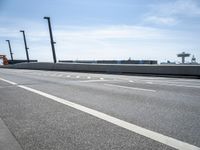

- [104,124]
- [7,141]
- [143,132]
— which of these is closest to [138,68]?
[104,124]

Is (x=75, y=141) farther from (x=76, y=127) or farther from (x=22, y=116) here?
(x=22, y=116)

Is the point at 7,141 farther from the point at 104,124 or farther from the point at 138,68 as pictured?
the point at 138,68

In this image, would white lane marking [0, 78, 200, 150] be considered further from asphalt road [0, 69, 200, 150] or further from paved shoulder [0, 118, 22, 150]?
paved shoulder [0, 118, 22, 150]

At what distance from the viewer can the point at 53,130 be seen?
5352mm

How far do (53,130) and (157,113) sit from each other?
9.23 feet

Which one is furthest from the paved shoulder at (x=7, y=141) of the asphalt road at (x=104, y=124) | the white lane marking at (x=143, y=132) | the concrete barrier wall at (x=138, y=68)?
the concrete barrier wall at (x=138, y=68)

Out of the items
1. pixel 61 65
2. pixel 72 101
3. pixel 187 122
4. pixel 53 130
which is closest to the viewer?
pixel 53 130

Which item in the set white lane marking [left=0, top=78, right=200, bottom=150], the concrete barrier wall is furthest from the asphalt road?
the concrete barrier wall

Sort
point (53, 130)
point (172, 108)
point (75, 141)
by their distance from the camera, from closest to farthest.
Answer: point (75, 141), point (53, 130), point (172, 108)

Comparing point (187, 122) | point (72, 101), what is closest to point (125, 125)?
point (187, 122)

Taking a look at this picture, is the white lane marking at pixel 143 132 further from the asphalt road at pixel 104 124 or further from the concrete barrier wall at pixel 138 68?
the concrete barrier wall at pixel 138 68

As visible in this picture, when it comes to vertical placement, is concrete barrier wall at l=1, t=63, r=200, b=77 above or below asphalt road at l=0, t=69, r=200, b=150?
below

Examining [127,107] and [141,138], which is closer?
[141,138]

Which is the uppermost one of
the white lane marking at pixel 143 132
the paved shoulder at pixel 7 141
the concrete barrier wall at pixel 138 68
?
the paved shoulder at pixel 7 141
